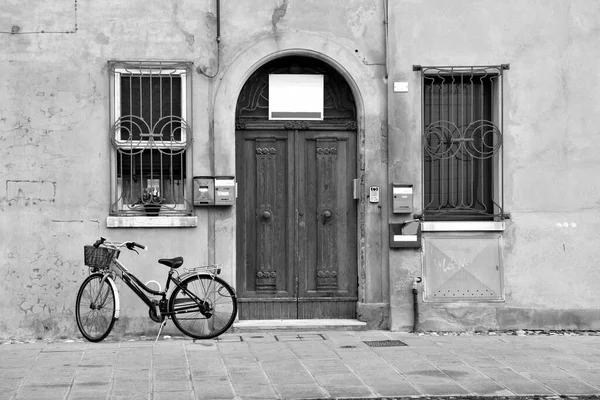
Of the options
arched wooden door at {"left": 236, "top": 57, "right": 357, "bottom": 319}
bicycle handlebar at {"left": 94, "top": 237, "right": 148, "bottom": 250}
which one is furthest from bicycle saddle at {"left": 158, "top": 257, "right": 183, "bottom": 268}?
arched wooden door at {"left": 236, "top": 57, "right": 357, "bottom": 319}

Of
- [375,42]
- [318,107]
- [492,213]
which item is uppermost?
[375,42]

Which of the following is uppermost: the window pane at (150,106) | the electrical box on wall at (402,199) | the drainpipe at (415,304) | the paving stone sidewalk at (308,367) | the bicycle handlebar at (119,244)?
the window pane at (150,106)

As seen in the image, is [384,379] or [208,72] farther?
[208,72]

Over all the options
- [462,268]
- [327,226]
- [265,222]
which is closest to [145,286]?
[265,222]

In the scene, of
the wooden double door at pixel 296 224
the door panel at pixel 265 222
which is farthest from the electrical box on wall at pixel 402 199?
the door panel at pixel 265 222

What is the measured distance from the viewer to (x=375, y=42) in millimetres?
10953

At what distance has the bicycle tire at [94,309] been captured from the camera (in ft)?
33.2

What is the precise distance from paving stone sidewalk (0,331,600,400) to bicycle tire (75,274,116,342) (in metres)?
0.18

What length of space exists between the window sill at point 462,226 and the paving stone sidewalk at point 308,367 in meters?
1.27

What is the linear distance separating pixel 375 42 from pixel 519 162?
227cm

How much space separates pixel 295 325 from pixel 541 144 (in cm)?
369

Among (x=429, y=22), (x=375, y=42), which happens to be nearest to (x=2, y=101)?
(x=375, y=42)

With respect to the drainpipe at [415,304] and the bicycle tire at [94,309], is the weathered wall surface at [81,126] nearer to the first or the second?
the bicycle tire at [94,309]

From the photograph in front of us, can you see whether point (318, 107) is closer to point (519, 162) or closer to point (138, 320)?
point (519, 162)
